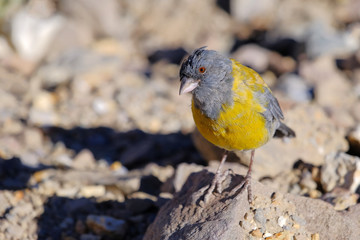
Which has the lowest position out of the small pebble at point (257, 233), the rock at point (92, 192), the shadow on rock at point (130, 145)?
the shadow on rock at point (130, 145)

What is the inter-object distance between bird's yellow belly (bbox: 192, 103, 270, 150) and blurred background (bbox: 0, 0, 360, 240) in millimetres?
1004

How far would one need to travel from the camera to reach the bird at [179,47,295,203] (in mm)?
3602

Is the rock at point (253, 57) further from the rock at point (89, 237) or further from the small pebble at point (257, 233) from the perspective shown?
the small pebble at point (257, 233)

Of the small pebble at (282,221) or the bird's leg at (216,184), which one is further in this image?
the bird's leg at (216,184)

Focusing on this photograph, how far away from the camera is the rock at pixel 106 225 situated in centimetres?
423

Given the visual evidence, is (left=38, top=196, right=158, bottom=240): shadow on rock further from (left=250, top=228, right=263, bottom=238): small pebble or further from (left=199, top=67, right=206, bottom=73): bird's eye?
(left=199, top=67, right=206, bottom=73): bird's eye

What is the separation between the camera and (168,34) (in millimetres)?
10195

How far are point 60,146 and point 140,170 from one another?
152 cm

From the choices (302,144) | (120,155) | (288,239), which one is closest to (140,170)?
(120,155)

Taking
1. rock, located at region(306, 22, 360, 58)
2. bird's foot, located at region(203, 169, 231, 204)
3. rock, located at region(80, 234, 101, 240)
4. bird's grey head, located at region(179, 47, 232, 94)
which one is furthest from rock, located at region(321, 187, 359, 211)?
rock, located at region(306, 22, 360, 58)

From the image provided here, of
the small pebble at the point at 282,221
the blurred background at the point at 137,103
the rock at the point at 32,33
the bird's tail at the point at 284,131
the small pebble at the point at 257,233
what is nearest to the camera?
the small pebble at the point at 257,233

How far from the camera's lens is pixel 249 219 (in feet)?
11.0

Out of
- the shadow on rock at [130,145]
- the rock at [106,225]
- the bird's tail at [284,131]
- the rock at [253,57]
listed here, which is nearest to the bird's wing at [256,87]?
the bird's tail at [284,131]

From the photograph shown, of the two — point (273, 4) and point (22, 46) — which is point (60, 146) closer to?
point (22, 46)
